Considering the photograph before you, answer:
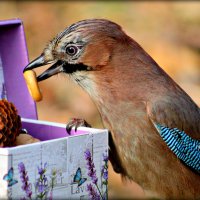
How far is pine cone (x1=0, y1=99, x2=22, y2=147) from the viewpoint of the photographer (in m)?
2.84

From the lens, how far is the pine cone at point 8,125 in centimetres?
284

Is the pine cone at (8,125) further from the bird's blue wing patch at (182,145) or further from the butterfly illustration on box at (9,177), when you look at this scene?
the bird's blue wing patch at (182,145)

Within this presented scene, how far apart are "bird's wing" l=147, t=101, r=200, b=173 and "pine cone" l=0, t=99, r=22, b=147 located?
1.77 feet

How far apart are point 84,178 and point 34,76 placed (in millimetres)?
515

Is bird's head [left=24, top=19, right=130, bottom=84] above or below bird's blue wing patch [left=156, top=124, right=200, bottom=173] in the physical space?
above

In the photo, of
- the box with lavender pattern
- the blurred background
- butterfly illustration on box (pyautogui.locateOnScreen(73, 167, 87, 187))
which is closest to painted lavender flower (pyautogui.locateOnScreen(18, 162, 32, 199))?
the box with lavender pattern

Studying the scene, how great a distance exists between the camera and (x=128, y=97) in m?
3.16

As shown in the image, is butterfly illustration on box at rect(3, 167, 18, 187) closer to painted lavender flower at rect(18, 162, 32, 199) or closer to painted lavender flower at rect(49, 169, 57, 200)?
painted lavender flower at rect(18, 162, 32, 199)

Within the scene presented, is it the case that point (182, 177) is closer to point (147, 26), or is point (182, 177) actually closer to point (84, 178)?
point (84, 178)

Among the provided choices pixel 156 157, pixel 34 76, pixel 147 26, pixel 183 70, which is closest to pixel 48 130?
pixel 34 76

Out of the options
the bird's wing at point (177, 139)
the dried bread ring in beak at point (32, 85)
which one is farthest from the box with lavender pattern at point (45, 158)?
the bird's wing at point (177, 139)

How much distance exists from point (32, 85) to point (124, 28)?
3391mm

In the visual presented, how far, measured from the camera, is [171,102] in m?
3.25

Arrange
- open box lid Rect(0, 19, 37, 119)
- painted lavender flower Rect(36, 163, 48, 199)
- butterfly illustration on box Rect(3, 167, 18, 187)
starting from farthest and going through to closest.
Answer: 1. open box lid Rect(0, 19, 37, 119)
2. painted lavender flower Rect(36, 163, 48, 199)
3. butterfly illustration on box Rect(3, 167, 18, 187)
